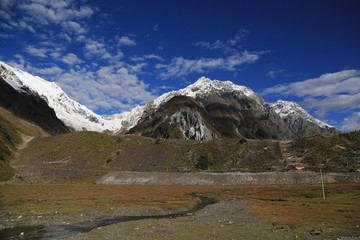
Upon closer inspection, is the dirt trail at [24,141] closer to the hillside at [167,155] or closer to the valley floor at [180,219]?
the hillside at [167,155]

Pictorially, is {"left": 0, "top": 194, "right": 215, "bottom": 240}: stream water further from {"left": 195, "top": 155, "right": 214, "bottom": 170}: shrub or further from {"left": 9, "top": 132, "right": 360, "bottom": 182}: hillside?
{"left": 195, "top": 155, "right": 214, "bottom": 170}: shrub

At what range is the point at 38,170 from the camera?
→ 100m

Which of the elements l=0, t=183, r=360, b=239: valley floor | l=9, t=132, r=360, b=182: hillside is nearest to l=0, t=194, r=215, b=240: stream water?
l=0, t=183, r=360, b=239: valley floor

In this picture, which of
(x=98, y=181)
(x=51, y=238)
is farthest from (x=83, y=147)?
(x=51, y=238)

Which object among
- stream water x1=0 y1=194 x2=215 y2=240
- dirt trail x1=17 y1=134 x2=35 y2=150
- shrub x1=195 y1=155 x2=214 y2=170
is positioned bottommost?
stream water x1=0 y1=194 x2=215 y2=240

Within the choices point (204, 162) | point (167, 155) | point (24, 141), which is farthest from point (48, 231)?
point (24, 141)

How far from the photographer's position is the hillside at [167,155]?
96.2 m

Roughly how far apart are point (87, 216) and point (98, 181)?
58.9 m

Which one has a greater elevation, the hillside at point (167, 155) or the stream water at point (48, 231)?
the hillside at point (167, 155)

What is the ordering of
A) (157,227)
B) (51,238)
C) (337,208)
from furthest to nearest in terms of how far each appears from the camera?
(337,208)
(157,227)
(51,238)

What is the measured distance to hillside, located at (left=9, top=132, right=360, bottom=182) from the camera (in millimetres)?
96188

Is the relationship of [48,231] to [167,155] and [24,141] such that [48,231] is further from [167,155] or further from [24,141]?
[24,141]

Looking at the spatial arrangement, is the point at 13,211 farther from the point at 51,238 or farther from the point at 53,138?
the point at 53,138

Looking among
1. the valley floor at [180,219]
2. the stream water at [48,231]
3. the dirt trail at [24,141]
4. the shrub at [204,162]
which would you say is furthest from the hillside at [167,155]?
the stream water at [48,231]
